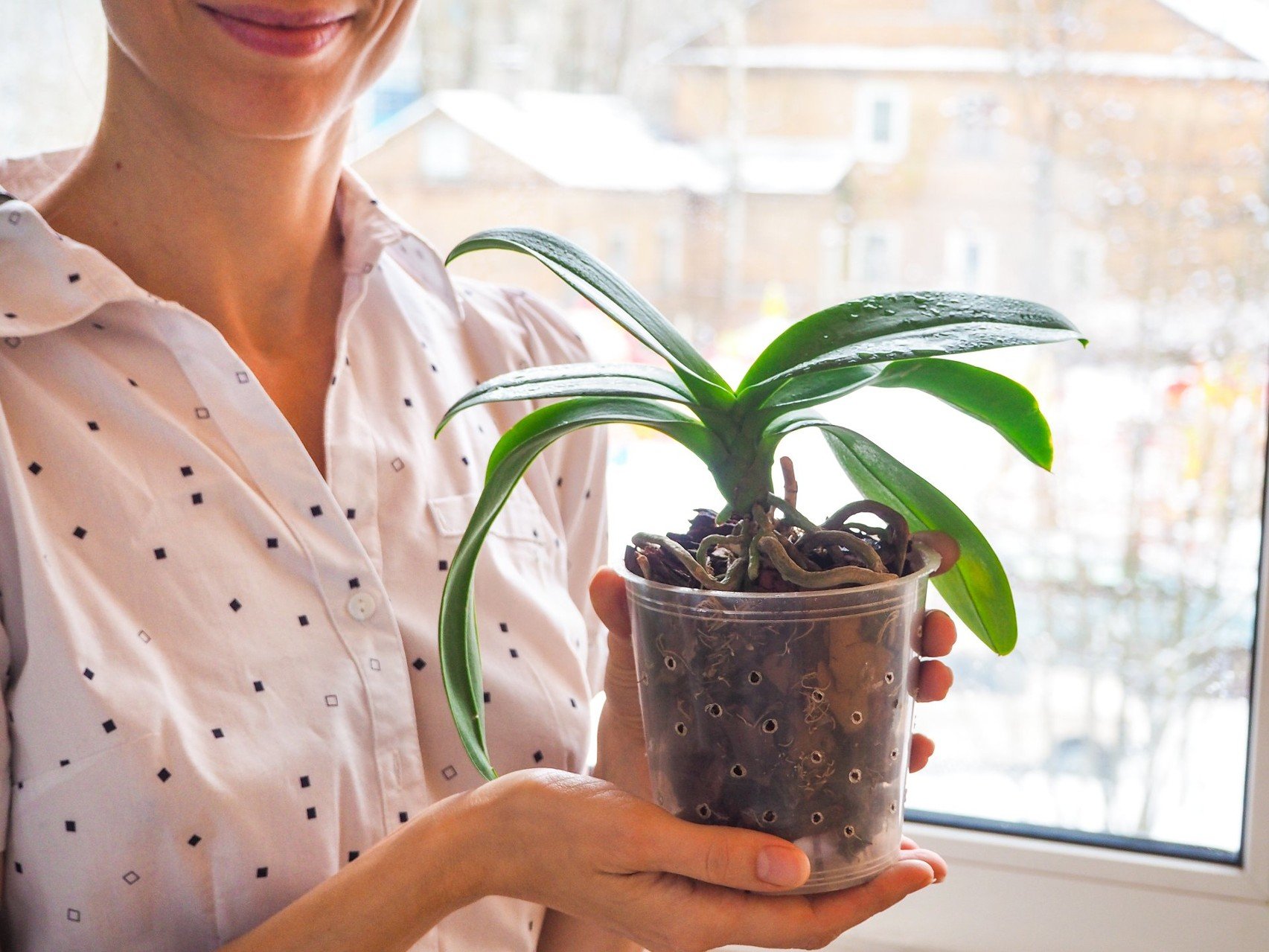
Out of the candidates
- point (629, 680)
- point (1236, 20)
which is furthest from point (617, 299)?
point (1236, 20)

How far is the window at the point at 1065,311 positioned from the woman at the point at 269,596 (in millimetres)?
374

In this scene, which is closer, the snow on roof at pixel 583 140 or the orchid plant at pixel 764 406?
the orchid plant at pixel 764 406

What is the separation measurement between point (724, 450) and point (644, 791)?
331 millimetres

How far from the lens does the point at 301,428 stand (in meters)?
0.89

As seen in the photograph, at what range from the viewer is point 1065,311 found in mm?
1108

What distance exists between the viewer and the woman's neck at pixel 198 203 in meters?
0.81

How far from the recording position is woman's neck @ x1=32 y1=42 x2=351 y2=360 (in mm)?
811

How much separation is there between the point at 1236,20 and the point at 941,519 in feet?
2.27

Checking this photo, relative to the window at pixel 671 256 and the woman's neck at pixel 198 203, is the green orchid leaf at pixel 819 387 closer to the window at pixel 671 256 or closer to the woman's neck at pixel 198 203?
the woman's neck at pixel 198 203

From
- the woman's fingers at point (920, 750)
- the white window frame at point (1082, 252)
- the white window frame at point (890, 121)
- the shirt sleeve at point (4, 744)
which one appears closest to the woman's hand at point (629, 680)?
the woman's fingers at point (920, 750)

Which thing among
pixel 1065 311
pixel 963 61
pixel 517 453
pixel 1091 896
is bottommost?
pixel 1091 896

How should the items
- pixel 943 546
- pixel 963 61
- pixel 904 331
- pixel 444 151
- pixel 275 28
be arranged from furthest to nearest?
pixel 444 151 → pixel 963 61 → pixel 275 28 → pixel 943 546 → pixel 904 331

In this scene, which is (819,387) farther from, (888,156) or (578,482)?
(888,156)

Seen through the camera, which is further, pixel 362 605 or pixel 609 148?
pixel 609 148
